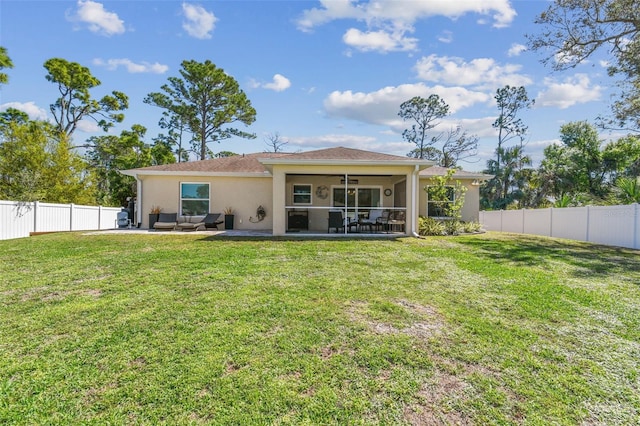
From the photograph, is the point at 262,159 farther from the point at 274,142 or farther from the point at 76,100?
the point at 274,142

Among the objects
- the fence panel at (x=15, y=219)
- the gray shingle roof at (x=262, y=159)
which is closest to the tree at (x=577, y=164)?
the gray shingle roof at (x=262, y=159)

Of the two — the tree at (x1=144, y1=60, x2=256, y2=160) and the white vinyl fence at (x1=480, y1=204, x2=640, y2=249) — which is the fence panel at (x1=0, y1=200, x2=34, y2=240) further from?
the white vinyl fence at (x1=480, y1=204, x2=640, y2=249)

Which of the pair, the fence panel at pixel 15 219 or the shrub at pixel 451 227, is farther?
the shrub at pixel 451 227

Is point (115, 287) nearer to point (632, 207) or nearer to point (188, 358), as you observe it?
point (188, 358)

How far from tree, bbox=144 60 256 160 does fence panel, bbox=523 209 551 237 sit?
22.8 m

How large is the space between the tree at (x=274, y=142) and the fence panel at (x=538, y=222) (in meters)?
22.3

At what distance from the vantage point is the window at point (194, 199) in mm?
14320

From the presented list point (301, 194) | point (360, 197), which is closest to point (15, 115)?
point (301, 194)

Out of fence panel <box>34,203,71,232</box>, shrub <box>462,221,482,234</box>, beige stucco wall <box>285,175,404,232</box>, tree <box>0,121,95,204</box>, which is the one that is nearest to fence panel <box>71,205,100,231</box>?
fence panel <box>34,203,71,232</box>

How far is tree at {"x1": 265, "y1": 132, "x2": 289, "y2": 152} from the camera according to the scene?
105 feet

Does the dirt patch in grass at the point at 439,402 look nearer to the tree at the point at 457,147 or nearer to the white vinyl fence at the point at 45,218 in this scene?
the white vinyl fence at the point at 45,218

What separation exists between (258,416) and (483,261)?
6.69 meters

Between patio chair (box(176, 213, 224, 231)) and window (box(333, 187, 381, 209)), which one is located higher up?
window (box(333, 187, 381, 209))

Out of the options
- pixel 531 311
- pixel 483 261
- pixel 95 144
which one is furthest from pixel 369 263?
pixel 95 144
